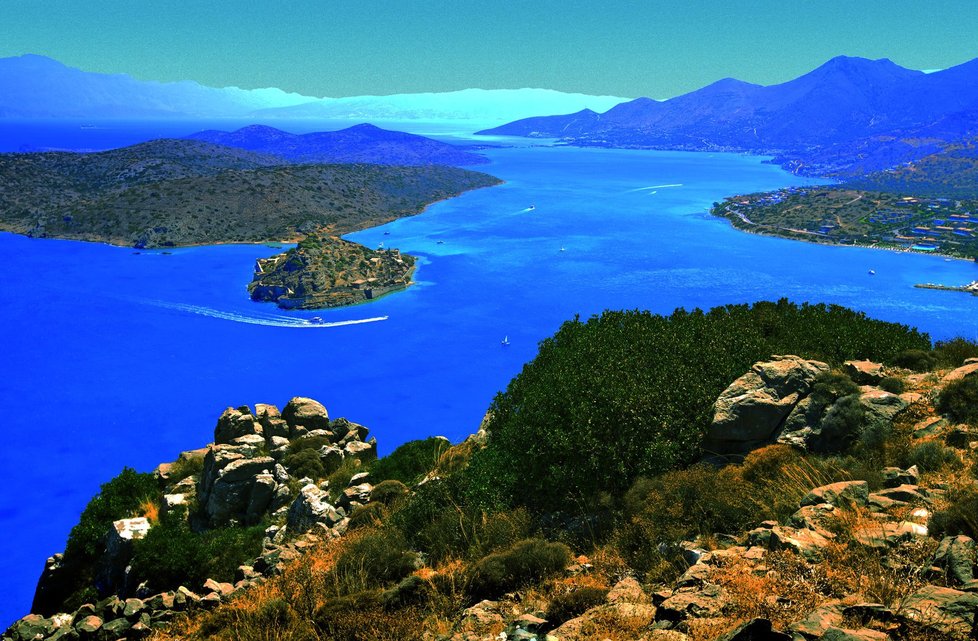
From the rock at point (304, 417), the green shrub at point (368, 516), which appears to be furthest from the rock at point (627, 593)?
the rock at point (304, 417)

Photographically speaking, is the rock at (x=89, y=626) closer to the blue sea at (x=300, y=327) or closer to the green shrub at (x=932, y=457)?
the green shrub at (x=932, y=457)

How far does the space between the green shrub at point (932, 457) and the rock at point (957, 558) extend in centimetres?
466

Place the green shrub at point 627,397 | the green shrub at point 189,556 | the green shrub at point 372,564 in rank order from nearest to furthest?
the green shrub at point 372,564 → the green shrub at point 627,397 → the green shrub at point 189,556

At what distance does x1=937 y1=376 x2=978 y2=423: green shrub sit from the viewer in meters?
15.1

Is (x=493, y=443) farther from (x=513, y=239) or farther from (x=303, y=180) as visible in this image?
(x=303, y=180)

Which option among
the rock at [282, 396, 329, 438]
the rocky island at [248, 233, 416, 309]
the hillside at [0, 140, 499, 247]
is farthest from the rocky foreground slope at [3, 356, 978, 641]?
the hillside at [0, 140, 499, 247]

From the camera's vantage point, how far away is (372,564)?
14.4 m

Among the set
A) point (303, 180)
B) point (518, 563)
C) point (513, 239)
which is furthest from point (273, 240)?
point (518, 563)

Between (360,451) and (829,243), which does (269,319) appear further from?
(829,243)

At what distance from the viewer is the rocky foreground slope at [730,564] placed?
348 inches

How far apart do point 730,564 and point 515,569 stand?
453 cm

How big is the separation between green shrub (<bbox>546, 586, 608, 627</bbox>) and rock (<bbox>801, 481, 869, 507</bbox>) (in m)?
5.08

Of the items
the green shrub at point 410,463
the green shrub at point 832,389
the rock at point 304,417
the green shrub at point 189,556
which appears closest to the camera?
the green shrub at point 832,389

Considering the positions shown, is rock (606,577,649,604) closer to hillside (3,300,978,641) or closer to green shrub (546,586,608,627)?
hillside (3,300,978,641)
